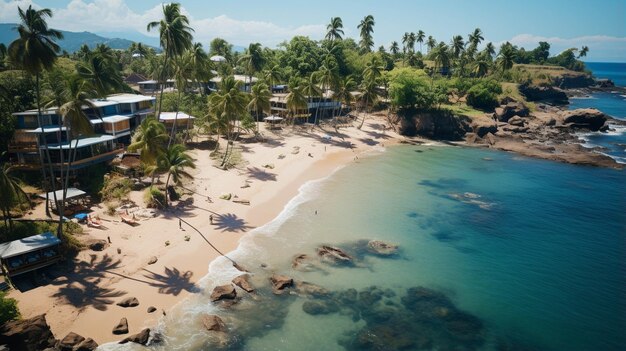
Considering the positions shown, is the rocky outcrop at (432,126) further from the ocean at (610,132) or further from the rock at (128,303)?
the rock at (128,303)

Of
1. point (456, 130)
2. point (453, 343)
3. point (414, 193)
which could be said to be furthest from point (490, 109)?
point (453, 343)

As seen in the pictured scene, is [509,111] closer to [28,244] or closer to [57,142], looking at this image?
[57,142]

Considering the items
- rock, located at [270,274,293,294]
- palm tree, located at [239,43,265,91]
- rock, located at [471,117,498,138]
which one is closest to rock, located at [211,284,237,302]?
rock, located at [270,274,293,294]

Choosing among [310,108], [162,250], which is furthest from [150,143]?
[310,108]

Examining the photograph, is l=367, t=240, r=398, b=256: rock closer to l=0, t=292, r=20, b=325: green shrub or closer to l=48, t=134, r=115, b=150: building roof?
l=0, t=292, r=20, b=325: green shrub

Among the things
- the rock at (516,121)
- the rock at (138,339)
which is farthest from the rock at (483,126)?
the rock at (138,339)
